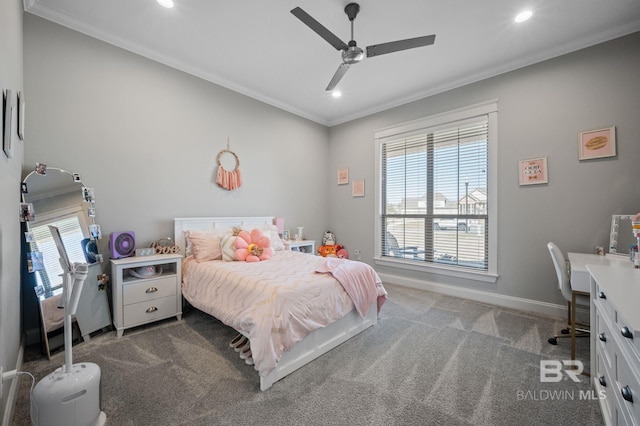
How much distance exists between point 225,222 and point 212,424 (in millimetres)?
2451

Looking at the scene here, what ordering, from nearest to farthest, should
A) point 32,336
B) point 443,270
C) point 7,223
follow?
1. point 7,223
2. point 32,336
3. point 443,270

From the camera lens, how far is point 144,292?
2.57m

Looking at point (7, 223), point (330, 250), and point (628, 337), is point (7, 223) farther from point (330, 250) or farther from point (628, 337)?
point (330, 250)

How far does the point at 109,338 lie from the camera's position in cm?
239

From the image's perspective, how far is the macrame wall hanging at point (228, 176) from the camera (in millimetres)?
3535

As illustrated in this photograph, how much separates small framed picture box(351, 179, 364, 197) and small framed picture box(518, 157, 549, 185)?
2240 millimetres

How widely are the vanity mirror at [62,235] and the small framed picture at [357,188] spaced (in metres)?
3.60

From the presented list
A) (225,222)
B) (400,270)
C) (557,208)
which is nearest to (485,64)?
(557,208)

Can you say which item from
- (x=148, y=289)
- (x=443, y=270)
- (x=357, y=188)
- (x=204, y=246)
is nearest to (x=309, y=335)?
(x=204, y=246)

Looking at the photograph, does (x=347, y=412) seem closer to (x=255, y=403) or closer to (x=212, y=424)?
(x=255, y=403)

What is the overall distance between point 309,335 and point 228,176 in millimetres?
2459

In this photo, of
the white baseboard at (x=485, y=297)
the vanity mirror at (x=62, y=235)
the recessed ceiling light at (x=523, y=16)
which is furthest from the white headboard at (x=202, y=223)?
the recessed ceiling light at (x=523, y=16)

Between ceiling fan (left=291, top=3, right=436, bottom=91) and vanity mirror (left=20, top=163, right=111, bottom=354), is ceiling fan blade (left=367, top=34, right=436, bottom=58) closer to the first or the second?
ceiling fan (left=291, top=3, right=436, bottom=91)

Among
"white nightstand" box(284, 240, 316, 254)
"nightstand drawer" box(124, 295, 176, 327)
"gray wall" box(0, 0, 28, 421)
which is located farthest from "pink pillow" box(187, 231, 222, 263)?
"gray wall" box(0, 0, 28, 421)
